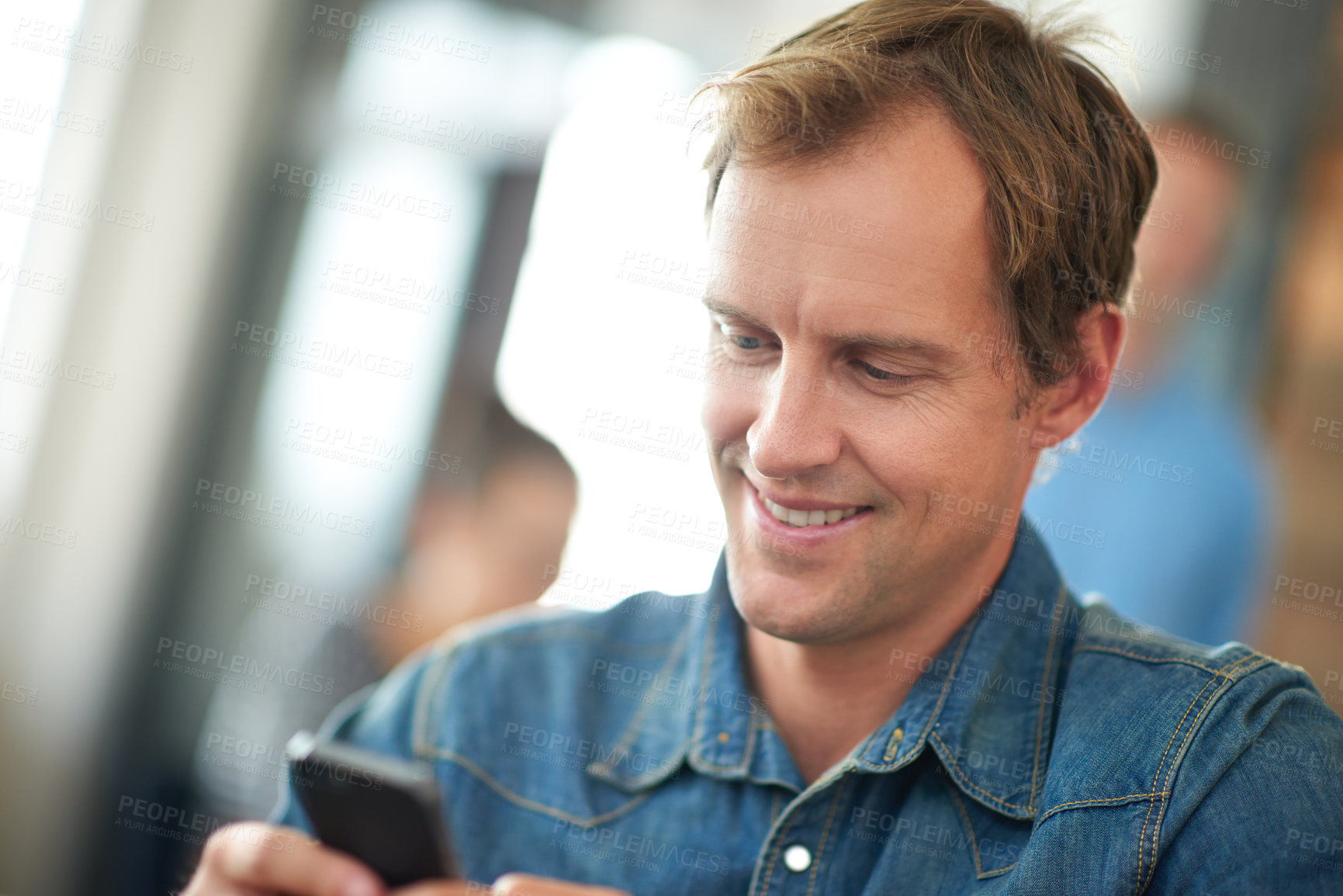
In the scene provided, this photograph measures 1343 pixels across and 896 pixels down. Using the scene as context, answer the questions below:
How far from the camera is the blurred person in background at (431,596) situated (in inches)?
81.4

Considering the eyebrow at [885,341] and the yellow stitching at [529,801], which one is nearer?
the eyebrow at [885,341]

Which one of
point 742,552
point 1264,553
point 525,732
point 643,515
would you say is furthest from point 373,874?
point 1264,553

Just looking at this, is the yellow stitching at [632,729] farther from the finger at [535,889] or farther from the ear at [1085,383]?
the ear at [1085,383]

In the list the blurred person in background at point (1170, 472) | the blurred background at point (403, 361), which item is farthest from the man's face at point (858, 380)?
the blurred person in background at point (1170, 472)

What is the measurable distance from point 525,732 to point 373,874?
286mm

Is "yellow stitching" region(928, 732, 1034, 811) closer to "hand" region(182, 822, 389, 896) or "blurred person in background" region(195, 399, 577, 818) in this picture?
"hand" region(182, 822, 389, 896)

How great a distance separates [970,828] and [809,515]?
32 centimetres

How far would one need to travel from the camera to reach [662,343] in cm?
262

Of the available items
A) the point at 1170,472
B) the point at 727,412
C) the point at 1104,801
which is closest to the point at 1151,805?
the point at 1104,801

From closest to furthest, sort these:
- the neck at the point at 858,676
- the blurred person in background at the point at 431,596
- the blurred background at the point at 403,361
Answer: the neck at the point at 858,676
the blurred background at the point at 403,361
the blurred person in background at the point at 431,596

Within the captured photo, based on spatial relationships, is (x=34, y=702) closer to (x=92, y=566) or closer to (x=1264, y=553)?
(x=92, y=566)

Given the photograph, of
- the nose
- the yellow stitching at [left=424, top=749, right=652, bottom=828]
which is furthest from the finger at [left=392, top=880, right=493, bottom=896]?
the nose

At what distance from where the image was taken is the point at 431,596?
2311 millimetres

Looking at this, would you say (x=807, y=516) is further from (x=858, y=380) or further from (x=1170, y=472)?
(x=1170, y=472)
